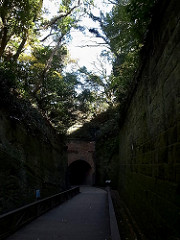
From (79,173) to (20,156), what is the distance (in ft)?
77.8

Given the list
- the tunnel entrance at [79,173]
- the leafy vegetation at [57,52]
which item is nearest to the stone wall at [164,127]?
the leafy vegetation at [57,52]

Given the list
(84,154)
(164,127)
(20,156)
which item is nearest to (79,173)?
(84,154)

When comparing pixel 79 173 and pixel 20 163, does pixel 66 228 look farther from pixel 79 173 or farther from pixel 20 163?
pixel 79 173

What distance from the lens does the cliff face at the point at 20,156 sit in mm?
6766

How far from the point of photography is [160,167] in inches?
128

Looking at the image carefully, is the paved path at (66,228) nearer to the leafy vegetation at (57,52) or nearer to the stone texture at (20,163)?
the stone texture at (20,163)

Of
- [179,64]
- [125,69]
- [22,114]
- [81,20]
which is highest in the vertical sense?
[81,20]

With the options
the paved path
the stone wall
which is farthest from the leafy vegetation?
the paved path

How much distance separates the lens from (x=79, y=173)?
30.8 metres

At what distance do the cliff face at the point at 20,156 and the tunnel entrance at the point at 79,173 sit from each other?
15.6 metres

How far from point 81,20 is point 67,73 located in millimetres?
14269

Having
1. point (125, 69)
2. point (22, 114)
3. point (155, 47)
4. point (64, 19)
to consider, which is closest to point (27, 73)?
point (64, 19)

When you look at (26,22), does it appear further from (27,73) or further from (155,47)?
(155,47)

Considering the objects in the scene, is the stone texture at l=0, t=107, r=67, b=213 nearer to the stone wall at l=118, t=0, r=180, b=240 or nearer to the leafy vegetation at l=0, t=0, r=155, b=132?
the leafy vegetation at l=0, t=0, r=155, b=132
